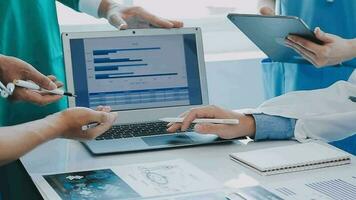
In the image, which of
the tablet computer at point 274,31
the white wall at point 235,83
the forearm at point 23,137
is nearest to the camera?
the forearm at point 23,137

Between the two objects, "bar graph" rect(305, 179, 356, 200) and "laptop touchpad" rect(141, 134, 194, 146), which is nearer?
"bar graph" rect(305, 179, 356, 200)

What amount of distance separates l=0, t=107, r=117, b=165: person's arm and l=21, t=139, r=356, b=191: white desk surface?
0.08 metres

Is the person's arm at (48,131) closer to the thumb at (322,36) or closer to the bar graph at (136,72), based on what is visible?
the bar graph at (136,72)

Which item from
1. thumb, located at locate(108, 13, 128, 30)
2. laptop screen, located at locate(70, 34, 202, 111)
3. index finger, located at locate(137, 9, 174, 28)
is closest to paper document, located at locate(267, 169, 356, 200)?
laptop screen, located at locate(70, 34, 202, 111)

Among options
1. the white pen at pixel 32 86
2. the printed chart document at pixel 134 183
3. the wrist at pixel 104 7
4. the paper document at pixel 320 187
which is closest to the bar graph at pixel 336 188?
the paper document at pixel 320 187

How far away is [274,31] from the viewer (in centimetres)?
153

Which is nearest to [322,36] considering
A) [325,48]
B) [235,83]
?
[325,48]

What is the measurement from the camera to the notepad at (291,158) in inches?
46.4

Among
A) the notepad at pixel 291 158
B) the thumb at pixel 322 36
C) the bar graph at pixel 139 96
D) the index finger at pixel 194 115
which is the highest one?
the thumb at pixel 322 36

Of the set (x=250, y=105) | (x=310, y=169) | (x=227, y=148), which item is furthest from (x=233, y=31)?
(x=310, y=169)

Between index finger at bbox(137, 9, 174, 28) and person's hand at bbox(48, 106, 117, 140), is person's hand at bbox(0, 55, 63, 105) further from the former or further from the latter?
index finger at bbox(137, 9, 174, 28)

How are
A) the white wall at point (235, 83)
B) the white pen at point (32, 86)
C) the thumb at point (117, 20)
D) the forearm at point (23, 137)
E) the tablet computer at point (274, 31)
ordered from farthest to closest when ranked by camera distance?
the white wall at point (235, 83)
the thumb at point (117, 20)
the tablet computer at point (274, 31)
the white pen at point (32, 86)
the forearm at point (23, 137)

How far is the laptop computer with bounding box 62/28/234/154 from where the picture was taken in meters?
1.52

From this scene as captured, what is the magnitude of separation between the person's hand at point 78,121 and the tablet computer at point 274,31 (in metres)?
0.53
